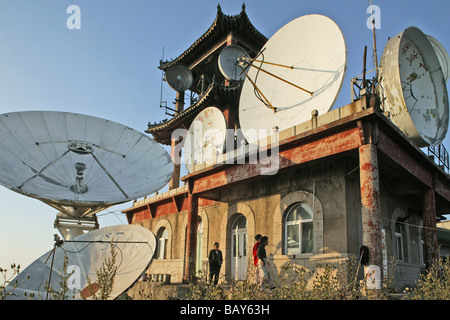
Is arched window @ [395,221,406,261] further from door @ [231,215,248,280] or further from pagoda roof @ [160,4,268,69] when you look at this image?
pagoda roof @ [160,4,268,69]

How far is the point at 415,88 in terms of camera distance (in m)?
12.0

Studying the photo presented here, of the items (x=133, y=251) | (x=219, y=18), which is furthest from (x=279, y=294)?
(x=219, y=18)

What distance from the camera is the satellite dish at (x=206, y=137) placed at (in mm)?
17359

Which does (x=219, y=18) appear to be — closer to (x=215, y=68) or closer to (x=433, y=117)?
(x=215, y=68)

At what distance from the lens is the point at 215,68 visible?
29.2 meters

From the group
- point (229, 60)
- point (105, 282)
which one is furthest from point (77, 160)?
point (229, 60)

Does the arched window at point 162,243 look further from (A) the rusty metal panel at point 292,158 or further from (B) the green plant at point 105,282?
(B) the green plant at point 105,282

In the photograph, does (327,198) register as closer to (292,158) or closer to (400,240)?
(292,158)

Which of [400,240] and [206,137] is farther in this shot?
[206,137]

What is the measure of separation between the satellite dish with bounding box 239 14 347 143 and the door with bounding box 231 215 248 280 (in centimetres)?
328

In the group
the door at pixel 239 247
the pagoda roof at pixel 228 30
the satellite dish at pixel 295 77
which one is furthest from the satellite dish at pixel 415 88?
the pagoda roof at pixel 228 30

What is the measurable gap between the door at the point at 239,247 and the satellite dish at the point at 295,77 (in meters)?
3.28

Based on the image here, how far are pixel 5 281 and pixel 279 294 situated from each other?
3282 mm

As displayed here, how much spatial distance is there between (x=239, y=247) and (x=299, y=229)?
9.44ft
